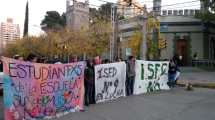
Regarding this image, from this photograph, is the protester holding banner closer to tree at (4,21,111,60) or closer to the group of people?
the group of people

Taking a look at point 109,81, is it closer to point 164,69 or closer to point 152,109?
point 152,109

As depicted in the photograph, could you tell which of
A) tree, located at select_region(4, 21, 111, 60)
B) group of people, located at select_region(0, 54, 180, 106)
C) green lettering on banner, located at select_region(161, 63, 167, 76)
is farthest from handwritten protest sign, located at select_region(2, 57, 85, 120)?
tree, located at select_region(4, 21, 111, 60)

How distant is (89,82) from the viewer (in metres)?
15.4

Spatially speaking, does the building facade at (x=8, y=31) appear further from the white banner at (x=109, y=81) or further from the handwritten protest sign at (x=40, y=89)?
the handwritten protest sign at (x=40, y=89)

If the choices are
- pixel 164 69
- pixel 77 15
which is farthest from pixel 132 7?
pixel 77 15

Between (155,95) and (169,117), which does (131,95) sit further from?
(169,117)

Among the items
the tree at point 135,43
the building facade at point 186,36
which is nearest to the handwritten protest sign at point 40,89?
the building facade at point 186,36

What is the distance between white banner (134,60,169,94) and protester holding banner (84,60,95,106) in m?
3.93

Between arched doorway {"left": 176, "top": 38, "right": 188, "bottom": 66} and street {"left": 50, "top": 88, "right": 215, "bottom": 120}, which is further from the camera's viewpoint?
arched doorway {"left": 176, "top": 38, "right": 188, "bottom": 66}

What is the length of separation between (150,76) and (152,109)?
6.52 metres

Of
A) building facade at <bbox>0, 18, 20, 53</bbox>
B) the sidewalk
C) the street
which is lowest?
the sidewalk

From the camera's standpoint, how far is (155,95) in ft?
61.9

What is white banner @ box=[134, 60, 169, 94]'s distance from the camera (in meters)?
19.6

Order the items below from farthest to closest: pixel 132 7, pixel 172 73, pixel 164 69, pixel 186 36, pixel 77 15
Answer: pixel 77 15, pixel 186 36, pixel 132 7, pixel 172 73, pixel 164 69
